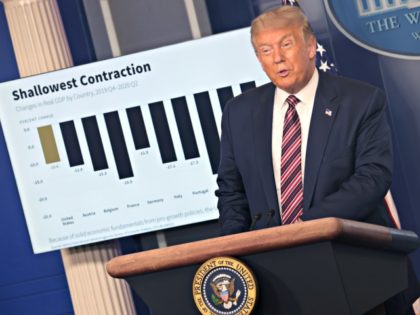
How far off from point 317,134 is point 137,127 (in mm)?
2586

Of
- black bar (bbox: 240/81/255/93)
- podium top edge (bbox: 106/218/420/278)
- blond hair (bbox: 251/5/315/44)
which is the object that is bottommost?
podium top edge (bbox: 106/218/420/278)

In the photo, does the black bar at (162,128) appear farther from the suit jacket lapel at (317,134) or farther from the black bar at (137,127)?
the suit jacket lapel at (317,134)

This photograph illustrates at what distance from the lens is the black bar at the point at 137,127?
484 cm

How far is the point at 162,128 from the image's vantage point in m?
4.82

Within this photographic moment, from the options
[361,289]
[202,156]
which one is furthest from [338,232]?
[202,156]

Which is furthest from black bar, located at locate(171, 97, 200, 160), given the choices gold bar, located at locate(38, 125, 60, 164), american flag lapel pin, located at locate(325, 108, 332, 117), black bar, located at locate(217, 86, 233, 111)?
american flag lapel pin, located at locate(325, 108, 332, 117)

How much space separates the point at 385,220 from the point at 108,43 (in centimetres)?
296

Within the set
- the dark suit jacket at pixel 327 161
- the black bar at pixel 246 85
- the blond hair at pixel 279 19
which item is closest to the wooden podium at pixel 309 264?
the dark suit jacket at pixel 327 161

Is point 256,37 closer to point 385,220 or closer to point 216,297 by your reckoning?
point 385,220

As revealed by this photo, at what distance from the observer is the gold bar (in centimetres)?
496

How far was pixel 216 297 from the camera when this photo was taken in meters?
1.95

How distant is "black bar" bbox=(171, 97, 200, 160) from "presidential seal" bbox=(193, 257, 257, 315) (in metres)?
2.84

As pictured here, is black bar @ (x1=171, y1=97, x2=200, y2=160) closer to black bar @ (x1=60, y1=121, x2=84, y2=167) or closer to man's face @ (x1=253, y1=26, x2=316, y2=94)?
black bar @ (x1=60, y1=121, x2=84, y2=167)

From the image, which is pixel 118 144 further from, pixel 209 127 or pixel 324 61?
pixel 324 61
